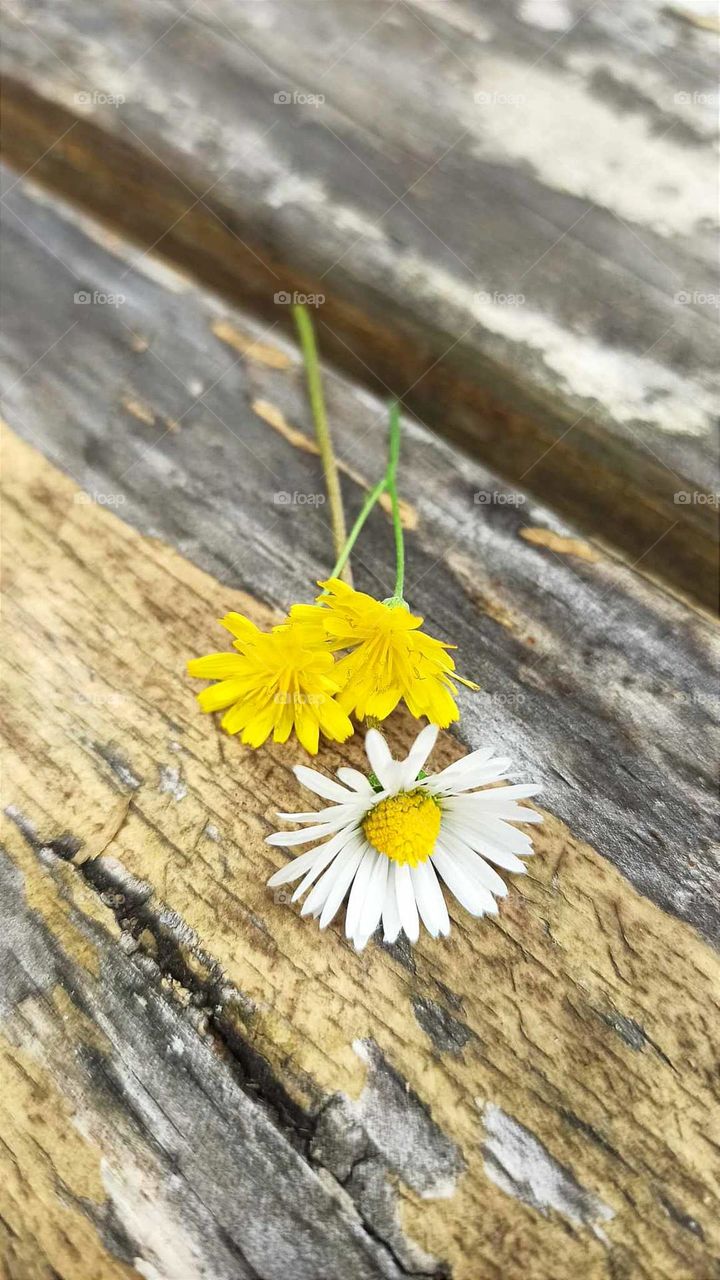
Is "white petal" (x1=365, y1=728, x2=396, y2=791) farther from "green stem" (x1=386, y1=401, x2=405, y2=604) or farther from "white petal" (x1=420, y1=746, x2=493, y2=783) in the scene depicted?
"green stem" (x1=386, y1=401, x2=405, y2=604)

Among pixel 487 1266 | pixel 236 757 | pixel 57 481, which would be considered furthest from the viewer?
pixel 57 481

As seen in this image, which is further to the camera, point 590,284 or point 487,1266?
point 590,284

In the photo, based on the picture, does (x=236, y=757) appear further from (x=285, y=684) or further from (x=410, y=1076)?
(x=410, y=1076)

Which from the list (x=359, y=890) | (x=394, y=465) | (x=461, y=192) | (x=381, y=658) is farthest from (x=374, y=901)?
(x=461, y=192)

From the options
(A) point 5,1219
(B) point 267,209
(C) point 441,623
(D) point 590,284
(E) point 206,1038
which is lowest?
(A) point 5,1219

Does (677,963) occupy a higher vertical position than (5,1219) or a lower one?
higher

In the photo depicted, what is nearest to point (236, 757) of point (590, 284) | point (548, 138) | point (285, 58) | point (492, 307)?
point (492, 307)
